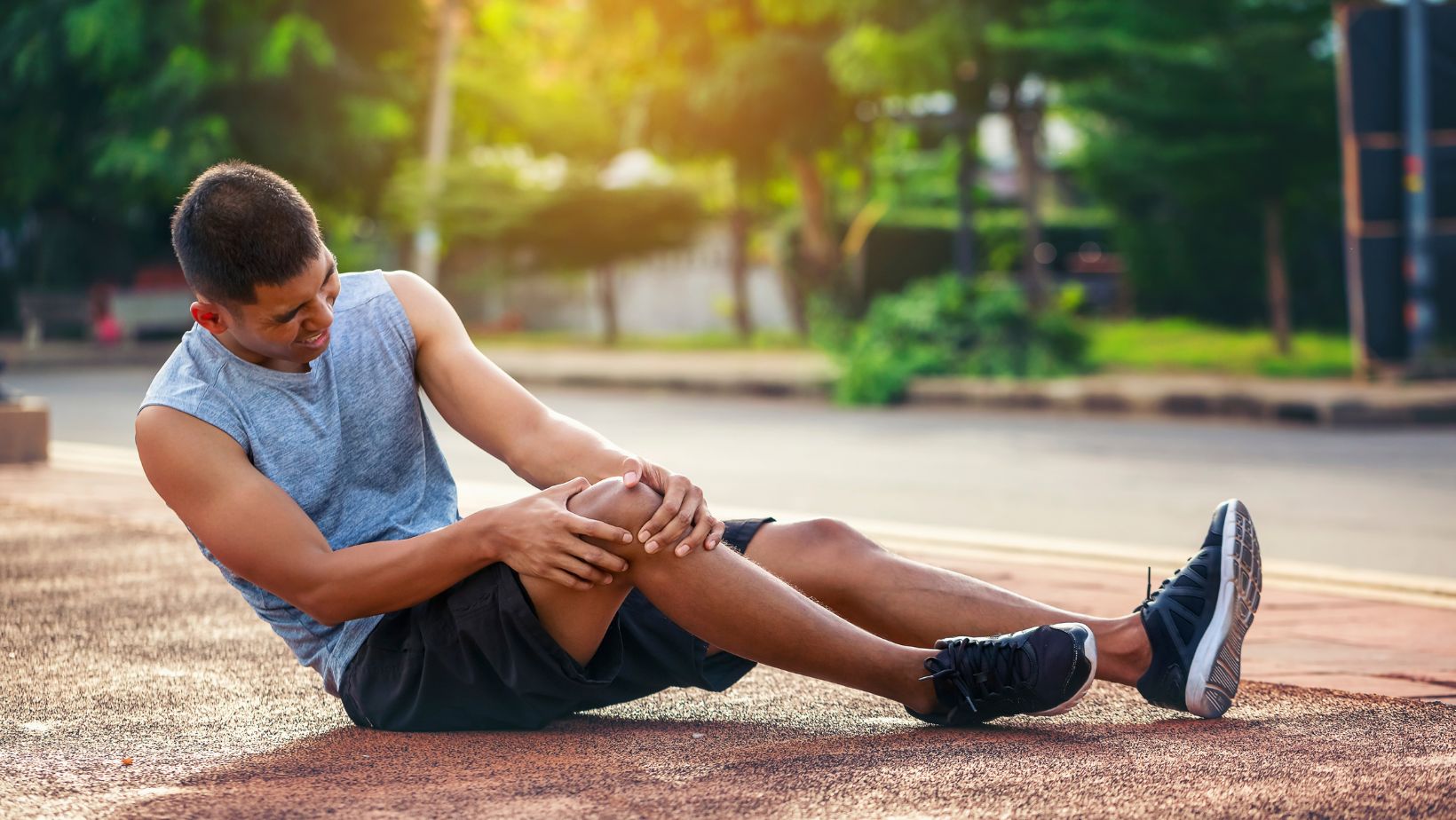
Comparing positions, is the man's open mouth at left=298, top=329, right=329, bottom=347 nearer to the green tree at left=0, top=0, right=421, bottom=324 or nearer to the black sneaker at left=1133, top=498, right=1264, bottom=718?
the black sneaker at left=1133, top=498, right=1264, bottom=718

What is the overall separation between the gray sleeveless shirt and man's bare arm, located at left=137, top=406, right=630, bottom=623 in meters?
0.06

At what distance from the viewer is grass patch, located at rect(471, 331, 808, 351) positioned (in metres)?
22.5

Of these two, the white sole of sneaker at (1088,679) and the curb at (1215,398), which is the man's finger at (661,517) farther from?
the curb at (1215,398)

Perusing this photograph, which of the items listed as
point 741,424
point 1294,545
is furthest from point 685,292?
point 1294,545

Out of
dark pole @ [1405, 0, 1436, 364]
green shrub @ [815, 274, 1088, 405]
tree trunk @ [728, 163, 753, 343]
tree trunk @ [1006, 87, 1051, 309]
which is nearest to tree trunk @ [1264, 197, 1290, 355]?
Result: green shrub @ [815, 274, 1088, 405]

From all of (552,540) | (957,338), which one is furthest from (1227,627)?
(957,338)

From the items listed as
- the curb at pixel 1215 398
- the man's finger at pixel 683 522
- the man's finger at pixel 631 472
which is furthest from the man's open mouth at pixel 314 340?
the curb at pixel 1215 398

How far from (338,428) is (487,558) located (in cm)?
42

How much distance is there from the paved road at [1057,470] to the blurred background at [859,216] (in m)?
0.05

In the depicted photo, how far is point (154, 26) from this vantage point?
21391mm

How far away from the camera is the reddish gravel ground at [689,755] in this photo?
8.56 feet

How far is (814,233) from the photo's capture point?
76.1 feet

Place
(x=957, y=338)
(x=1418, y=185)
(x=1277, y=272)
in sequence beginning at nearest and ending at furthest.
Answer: (x=1418, y=185)
(x=957, y=338)
(x=1277, y=272)

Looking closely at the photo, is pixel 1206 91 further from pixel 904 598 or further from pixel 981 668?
pixel 981 668
